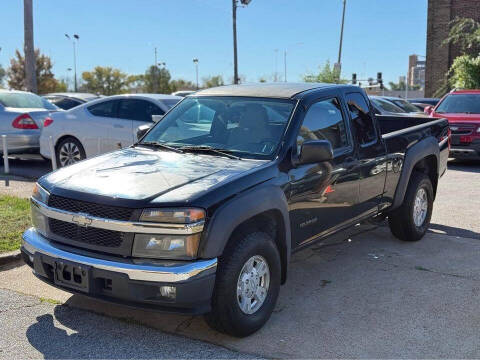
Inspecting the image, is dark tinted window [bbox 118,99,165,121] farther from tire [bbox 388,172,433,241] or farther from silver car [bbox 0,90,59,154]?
tire [bbox 388,172,433,241]

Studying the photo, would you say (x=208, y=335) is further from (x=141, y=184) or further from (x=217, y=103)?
(x=217, y=103)

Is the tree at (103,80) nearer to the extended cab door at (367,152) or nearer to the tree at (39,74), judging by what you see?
the tree at (39,74)

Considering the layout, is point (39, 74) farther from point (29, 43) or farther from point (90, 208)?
point (90, 208)

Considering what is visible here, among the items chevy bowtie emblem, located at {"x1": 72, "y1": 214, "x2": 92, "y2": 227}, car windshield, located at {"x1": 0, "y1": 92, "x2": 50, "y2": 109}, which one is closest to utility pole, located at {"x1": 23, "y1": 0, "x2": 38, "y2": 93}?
car windshield, located at {"x1": 0, "y1": 92, "x2": 50, "y2": 109}

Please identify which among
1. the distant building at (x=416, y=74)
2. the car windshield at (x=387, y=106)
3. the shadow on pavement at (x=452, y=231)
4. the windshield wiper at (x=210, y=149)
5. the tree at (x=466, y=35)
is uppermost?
the distant building at (x=416, y=74)

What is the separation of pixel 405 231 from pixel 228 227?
335cm

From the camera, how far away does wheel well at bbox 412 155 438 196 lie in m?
6.57

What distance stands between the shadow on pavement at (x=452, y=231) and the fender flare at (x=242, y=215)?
3462mm

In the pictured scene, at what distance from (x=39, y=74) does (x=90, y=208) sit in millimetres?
68623

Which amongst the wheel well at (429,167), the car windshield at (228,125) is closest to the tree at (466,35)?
the wheel well at (429,167)

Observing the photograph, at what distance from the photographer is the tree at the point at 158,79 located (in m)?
77.4

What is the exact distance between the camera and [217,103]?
513cm

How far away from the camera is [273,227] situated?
Result: 13.9 ft

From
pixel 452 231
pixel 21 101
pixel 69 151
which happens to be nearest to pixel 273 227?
pixel 452 231
